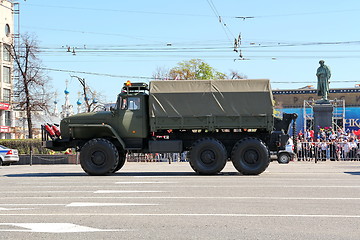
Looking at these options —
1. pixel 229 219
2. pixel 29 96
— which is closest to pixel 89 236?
pixel 229 219

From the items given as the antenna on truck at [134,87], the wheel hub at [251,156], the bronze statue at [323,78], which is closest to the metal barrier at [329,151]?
the bronze statue at [323,78]

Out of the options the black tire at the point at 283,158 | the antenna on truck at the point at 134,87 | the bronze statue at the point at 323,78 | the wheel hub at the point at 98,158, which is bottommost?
the black tire at the point at 283,158

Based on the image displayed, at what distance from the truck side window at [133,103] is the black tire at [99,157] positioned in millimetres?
1551

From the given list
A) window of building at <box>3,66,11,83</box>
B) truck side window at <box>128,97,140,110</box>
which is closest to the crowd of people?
truck side window at <box>128,97,140,110</box>

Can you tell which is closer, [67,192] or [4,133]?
[67,192]

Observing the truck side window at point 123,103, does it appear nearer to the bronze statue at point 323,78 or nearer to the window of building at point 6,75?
the bronze statue at point 323,78

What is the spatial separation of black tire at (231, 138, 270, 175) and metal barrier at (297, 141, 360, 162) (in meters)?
15.4

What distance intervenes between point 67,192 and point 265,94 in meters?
9.12

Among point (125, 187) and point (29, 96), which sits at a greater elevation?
point (29, 96)

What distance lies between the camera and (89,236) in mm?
8664

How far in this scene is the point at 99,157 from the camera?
2228 centimetres

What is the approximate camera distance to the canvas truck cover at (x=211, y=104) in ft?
73.0

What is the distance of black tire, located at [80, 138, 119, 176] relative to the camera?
22188 mm

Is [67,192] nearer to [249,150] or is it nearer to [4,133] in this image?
[249,150]
